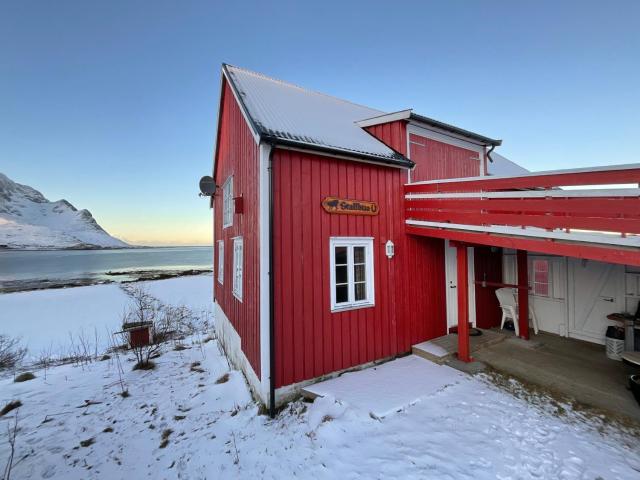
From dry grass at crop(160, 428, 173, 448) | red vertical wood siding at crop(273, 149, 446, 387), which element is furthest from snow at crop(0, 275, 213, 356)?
red vertical wood siding at crop(273, 149, 446, 387)

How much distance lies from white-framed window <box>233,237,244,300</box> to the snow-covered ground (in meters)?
2.21

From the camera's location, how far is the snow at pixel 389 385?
14.2 ft

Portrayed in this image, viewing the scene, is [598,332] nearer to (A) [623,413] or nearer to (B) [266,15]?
(A) [623,413]

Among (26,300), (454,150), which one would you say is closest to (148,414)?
(454,150)

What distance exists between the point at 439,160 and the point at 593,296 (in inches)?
205

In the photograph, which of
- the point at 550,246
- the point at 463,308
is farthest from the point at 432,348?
the point at 550,246

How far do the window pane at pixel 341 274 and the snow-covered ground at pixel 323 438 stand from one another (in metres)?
1.94

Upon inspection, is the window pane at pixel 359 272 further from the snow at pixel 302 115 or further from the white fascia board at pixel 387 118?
the white fascia board at pixel 387 118

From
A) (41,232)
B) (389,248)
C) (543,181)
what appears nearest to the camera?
(543,181)

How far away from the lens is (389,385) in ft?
16.0

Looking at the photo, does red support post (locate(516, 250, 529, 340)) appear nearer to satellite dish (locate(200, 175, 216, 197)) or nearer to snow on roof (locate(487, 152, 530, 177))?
snow on roof (locate(487, 152, 530, 177))

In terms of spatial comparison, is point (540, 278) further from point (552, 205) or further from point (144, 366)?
point (144, 366)

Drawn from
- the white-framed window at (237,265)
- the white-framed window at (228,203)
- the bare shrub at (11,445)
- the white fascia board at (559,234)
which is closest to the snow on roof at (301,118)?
the white fascia board at (559,234)

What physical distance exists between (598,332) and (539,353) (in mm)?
2027
